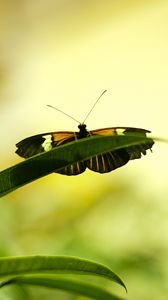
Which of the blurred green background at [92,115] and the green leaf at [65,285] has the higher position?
the blurred green background at [92,115]

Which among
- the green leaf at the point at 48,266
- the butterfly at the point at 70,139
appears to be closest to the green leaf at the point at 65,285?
the green leaf at the point at 48,266

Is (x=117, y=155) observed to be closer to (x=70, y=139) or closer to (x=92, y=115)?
(x=70, y=139)

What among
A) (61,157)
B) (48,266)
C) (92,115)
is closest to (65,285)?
(48,266)

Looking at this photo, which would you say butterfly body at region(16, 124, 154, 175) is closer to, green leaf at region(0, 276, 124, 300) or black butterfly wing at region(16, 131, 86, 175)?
black butterfly wing at region(16, 131, 86, 175)

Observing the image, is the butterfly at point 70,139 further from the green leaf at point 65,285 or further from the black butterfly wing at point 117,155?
the green leaf at point 65,285

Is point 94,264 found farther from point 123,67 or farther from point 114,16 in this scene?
point 114,16

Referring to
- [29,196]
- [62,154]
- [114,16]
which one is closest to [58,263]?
[62,154]
